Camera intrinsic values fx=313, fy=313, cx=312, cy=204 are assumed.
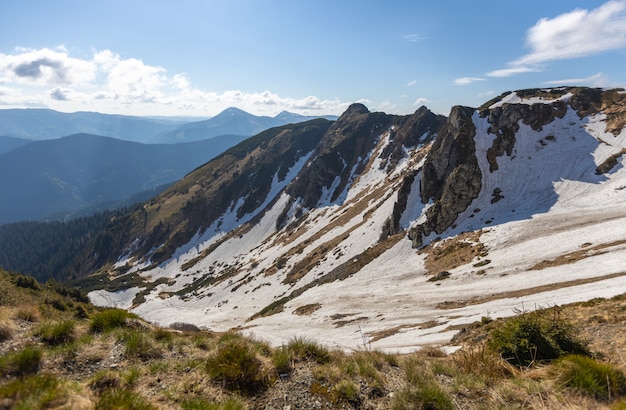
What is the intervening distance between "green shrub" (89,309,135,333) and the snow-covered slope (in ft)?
19.4

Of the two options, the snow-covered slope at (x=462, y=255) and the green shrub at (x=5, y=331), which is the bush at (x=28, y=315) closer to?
the green shrub at (x=5, y=331)

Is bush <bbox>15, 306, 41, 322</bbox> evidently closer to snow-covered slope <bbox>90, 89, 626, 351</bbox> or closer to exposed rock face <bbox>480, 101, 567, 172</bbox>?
snow-covered slope <bbox>90, 89, 626, 351</bbox>

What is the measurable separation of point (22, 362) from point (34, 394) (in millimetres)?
2499

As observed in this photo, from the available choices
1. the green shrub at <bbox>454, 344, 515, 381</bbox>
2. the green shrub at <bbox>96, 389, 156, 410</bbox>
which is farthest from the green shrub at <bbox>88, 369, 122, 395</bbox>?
the green shrub at <bbox>454, 344, 515, 381</bbox>

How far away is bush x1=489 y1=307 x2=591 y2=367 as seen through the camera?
841cm

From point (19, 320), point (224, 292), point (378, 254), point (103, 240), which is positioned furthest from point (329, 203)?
point (103, 240)

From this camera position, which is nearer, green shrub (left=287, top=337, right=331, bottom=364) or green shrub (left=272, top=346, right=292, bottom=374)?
green shrub (left=272, top=346, right=292, bottom=374)

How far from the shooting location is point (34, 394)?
4973mm

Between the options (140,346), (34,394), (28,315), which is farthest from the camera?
(28,315)

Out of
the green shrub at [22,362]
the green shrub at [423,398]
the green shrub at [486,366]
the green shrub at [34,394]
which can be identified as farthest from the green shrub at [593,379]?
the green shrub at [22,362]

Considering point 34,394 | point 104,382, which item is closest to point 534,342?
point 104,382

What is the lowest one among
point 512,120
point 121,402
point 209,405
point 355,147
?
point 209,405

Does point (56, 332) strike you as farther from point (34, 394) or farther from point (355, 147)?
point (355, 147)

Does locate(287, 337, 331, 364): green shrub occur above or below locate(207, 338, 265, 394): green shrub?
below
